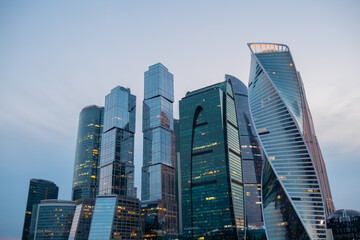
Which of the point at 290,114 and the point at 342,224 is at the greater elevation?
the point at 290,114

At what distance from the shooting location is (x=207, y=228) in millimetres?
199125

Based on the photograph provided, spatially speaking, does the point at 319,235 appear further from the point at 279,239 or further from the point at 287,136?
the point at 287,136

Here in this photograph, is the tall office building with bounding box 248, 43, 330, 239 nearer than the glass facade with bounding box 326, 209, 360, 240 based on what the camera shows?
No

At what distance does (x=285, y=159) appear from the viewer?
141 meters

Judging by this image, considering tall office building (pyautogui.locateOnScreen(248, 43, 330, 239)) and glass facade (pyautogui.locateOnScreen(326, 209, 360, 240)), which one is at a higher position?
tall office building (pyautogui.locateOnScreen(248, 43, 330, 239))

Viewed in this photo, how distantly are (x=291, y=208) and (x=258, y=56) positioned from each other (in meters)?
77.0

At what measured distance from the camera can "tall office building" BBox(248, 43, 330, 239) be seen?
5223 inches

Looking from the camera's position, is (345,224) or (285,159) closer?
(345,224)

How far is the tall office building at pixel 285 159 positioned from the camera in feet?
435

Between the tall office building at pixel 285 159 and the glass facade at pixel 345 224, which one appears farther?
the tall office building at pixel 285 159

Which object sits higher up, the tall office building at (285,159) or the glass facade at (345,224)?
the tall office building at (285,159)

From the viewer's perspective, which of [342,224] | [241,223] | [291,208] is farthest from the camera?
[241,223]

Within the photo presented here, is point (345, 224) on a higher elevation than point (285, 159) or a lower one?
lower

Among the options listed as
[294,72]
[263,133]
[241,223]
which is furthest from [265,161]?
[241,223]
